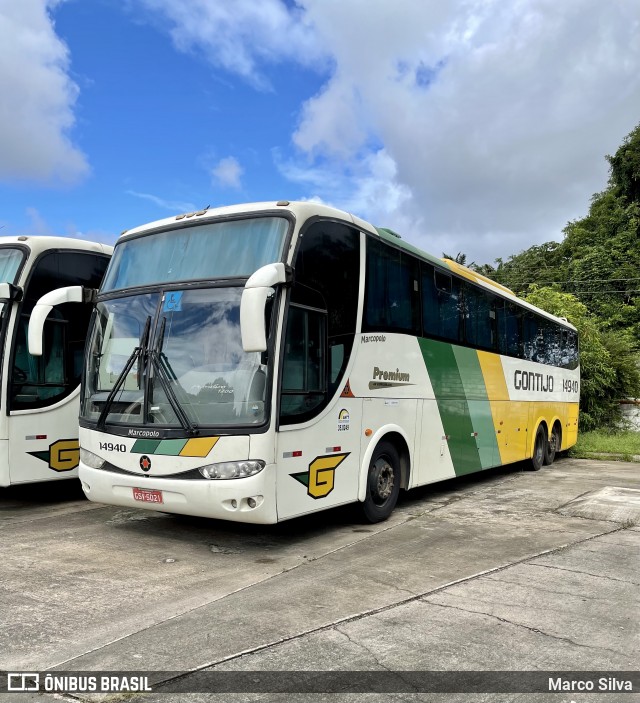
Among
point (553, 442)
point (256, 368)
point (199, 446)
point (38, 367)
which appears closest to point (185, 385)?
point (199, 446)

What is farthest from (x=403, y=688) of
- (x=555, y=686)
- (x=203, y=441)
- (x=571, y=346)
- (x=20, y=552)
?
(x=571, y=346)

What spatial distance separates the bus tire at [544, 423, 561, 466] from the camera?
14.9 m

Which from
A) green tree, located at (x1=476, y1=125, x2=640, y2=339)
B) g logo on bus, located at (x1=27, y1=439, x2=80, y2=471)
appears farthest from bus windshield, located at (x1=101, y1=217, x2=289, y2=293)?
green tree, located at (x1=476, y1=125, x2=640, y2=339)

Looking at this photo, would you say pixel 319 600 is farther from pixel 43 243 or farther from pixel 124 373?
pixel 43 243

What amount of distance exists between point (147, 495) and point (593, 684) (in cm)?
415

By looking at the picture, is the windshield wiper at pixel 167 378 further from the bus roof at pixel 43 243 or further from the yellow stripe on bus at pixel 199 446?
the bus roof at pixel 43 243

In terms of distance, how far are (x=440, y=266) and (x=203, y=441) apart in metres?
4.99

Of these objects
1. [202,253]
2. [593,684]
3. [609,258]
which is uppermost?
[609,258]

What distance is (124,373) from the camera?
6.40m

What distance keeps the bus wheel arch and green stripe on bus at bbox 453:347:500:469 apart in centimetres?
403

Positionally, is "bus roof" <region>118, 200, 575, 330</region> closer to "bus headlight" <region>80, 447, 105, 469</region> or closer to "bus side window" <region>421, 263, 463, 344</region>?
"bus side window" <region>421, 263, 463, 344</region>

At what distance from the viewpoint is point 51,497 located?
30.9 ft

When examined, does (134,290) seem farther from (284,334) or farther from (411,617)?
(411,617)

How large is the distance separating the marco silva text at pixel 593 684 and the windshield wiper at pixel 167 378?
3.54 m
